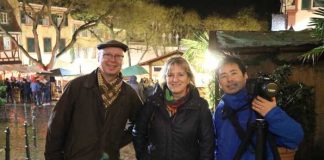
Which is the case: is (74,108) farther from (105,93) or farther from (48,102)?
(48,102)

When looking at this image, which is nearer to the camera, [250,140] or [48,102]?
[250,140]

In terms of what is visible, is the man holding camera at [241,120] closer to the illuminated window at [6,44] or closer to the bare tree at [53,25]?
the bare tree at [53,25]

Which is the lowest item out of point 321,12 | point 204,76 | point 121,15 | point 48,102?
point 48,102

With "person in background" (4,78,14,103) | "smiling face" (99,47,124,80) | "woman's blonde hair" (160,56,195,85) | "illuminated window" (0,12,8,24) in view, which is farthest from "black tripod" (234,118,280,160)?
"illuminated window" (0,12,8,24)

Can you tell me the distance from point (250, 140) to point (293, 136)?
11.3 inches

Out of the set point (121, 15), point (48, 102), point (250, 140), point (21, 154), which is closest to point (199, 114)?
point (250, 140)

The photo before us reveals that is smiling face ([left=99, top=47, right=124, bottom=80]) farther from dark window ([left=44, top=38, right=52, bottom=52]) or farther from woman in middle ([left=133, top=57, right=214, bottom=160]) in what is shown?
dark window ([left=44, top=38, right=52, bottom=52])

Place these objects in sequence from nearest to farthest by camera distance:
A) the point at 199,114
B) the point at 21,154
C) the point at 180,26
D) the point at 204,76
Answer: the point at 199,114 < the point at 21,154 < the point at 204,76 < the point at 180,26

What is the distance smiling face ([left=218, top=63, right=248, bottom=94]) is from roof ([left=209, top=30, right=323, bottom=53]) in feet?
12.6

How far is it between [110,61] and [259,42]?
13.9 ft

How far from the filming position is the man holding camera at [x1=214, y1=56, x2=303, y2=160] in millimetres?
2451

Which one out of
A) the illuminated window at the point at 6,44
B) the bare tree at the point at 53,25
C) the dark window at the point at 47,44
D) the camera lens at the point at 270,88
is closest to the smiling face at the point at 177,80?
the camera lens at the point at 270,88

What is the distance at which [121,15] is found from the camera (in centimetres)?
2930

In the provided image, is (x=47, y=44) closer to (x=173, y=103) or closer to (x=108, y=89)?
(x=108, y=89)
